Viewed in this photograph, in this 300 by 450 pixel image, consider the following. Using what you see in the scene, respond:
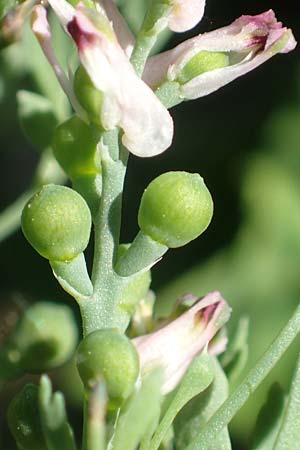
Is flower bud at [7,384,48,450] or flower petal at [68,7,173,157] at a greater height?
flower petal at [68,7,173,157]

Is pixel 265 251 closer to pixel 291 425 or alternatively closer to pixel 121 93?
pixel 291 425

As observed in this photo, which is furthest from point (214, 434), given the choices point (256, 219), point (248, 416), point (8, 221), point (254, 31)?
point (256, 219)

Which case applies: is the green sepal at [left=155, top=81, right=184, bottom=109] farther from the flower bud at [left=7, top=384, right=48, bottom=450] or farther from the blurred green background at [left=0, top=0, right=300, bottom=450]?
the blurred green background at [left=0, top=0, right=300, bottom=450]

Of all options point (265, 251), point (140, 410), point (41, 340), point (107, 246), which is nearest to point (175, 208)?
point (107, 246)

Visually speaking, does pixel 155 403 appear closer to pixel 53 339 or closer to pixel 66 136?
pixel 66 136

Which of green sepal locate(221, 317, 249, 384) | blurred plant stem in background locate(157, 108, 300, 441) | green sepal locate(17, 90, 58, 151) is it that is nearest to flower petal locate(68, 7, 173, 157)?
green sepal locate(221, 317, 249, 384)
